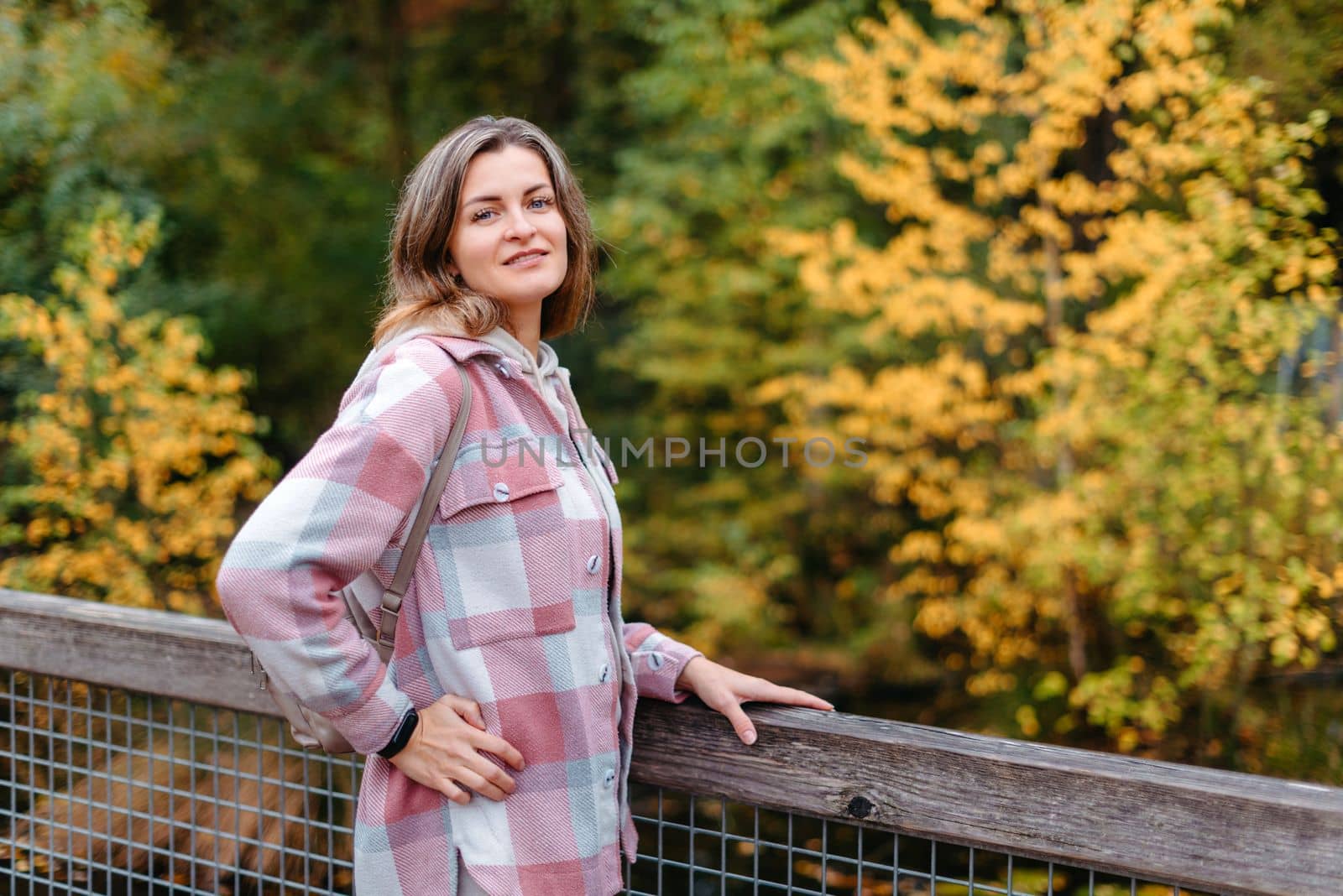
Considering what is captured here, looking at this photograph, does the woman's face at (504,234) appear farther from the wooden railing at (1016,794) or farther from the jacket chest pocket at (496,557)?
the wooden railing at (1016,794)

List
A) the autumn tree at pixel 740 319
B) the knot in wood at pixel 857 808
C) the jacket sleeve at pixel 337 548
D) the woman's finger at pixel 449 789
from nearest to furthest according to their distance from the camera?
the jacket sleeve at pixel 337 548, the woman's finger at pixel 449 789, the knot in wood at pixel 857 808, the autumn tree at pixel 740 319

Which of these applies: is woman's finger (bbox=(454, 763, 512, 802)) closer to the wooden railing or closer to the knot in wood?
the wooden railing

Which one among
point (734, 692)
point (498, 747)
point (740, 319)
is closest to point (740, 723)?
point (734, 692)

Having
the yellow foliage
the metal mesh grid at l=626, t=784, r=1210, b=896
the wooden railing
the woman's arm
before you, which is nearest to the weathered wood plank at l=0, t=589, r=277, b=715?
the wooden railing

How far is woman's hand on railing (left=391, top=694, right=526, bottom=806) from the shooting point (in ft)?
4.03

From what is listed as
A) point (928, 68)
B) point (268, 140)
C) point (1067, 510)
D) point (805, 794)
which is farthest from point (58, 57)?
point (805, 794)

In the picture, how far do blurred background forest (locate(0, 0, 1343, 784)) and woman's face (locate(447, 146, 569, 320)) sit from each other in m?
1.46

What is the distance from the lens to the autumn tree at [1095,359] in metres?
3.85

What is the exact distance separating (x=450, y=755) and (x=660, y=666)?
308 millimetres

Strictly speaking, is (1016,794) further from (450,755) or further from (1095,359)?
(1095,359)

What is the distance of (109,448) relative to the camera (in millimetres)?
4695

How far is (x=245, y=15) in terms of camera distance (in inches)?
316

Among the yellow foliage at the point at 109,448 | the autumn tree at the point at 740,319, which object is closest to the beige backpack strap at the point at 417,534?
the yellow foliage at the point at 109,448

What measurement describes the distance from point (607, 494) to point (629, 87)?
595 centimetres
